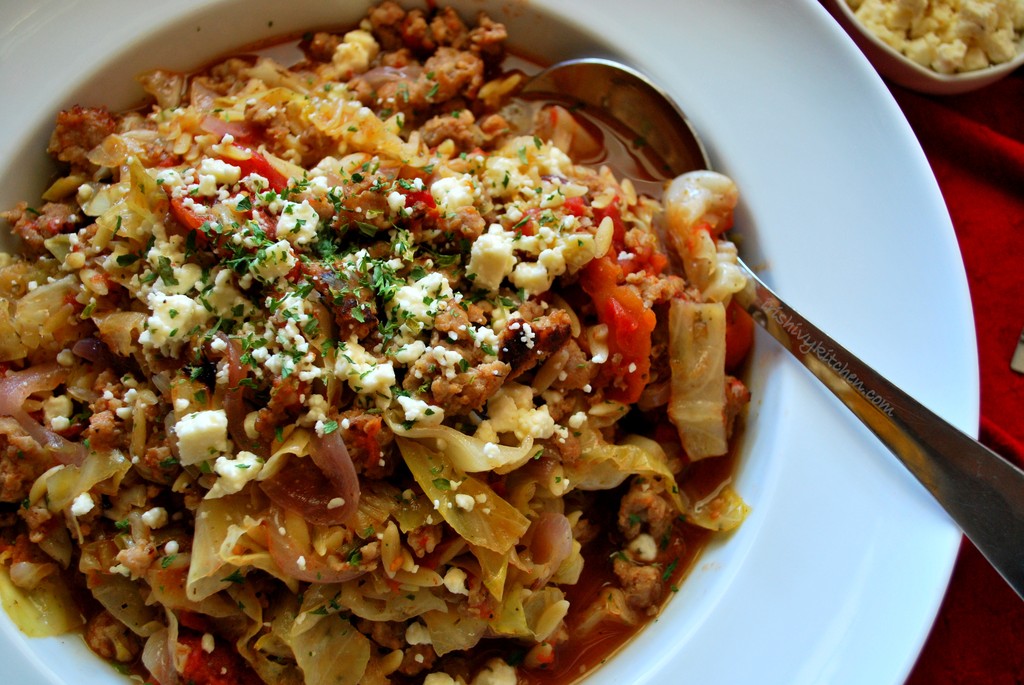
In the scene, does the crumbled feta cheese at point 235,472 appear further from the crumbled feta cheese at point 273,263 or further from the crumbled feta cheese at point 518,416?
the crumbled feta cheese at point 518,416

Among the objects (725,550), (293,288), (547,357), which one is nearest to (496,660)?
(725,550)

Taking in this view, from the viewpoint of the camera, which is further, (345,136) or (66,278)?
(345,136)

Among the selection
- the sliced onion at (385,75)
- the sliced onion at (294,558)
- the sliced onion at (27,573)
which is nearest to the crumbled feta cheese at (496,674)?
the sliced onion at (294,558)

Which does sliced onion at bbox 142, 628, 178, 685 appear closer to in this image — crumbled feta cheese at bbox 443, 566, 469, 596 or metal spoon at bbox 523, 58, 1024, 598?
crumbled feta cheese at bbox 443, 566, 469, 596

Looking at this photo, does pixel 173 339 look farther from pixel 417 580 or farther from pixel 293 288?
pixel 417 580

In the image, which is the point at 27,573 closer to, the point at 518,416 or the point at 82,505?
the point at 82,505

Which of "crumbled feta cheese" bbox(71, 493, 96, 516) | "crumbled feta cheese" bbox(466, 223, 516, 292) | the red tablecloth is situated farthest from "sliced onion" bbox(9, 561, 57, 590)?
the red tablecloth
